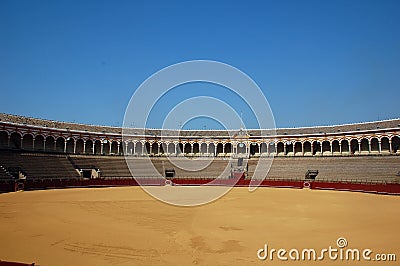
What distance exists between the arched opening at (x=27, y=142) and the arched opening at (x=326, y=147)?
43.6 metres

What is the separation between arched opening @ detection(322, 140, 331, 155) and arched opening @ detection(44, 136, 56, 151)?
41672 mm

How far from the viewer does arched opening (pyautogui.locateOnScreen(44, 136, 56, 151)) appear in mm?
44203

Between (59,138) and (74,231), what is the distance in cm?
3686

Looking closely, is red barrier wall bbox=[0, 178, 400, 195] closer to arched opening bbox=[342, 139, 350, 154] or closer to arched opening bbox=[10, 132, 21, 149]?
arched opening bbox=[10, 132, 21, 149]

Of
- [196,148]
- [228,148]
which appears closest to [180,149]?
[196,148]

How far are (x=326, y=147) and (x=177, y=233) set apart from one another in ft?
145

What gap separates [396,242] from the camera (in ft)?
34.5

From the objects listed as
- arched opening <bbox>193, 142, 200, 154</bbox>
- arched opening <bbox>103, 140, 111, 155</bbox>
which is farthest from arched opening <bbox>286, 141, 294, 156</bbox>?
arched opening <bbox>103, 140, 111, 155</bbox>

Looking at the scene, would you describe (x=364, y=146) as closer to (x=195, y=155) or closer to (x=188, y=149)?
(x=195, y=155)

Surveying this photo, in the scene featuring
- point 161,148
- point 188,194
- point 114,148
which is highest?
point 161,148

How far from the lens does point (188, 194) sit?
2747 centimetres

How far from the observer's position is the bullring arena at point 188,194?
10.0 m

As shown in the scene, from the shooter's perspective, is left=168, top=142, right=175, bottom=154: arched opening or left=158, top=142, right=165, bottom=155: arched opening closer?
left=158, top=142, right=165, bottom=155: arched opening

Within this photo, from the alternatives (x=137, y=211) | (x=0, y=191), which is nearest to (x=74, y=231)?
(x=137, y=211)
